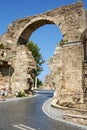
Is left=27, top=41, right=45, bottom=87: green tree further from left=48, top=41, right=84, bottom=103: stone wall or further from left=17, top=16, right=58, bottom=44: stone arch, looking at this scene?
left=48, top=41, right=84, bottom=103: stone wall

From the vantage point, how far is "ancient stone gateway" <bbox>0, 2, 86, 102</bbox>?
18.5m

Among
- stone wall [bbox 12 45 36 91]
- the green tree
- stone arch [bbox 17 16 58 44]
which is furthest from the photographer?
the green tree

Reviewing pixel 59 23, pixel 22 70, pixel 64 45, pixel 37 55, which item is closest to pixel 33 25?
pixel 59 23

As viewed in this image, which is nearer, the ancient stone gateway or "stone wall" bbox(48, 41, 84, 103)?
"stone wall" bbox(48, 41, 84, 103)

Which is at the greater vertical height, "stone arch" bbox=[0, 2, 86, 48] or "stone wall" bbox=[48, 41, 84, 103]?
"stone arch" bbox=[0, 2, 86, 48]

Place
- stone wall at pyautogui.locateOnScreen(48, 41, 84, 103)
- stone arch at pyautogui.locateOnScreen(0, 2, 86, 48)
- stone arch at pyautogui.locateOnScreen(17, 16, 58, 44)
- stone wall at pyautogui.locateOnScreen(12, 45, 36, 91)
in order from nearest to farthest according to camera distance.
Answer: stone wall at pyautogui.locateOnScreen(48, 41, 84, 103)
stone arch at pyautogui.locateOnScreen(0, 2, 86, 48)
stone arch at pyautogui.locateOnScreen(17, 16, 58, 44)
stone wall at pyautogui.locateOnScreen(12, 45, 36, 91)

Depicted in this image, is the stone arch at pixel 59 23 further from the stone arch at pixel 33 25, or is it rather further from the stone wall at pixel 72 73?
the stone wall at pixel 72 73

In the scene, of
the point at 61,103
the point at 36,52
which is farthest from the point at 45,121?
the point at 36,52

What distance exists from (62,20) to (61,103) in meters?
7.75

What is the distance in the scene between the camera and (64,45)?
19234mm

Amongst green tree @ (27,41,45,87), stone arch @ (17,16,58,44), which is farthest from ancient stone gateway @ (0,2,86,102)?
green tree @ (27,41,45,87)

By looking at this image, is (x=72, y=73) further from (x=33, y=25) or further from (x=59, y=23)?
(x=33, y=25)

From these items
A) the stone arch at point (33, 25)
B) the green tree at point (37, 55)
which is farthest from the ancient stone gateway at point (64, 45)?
the green tree at point (37, 55)

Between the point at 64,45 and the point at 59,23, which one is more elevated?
the point at 59,23
